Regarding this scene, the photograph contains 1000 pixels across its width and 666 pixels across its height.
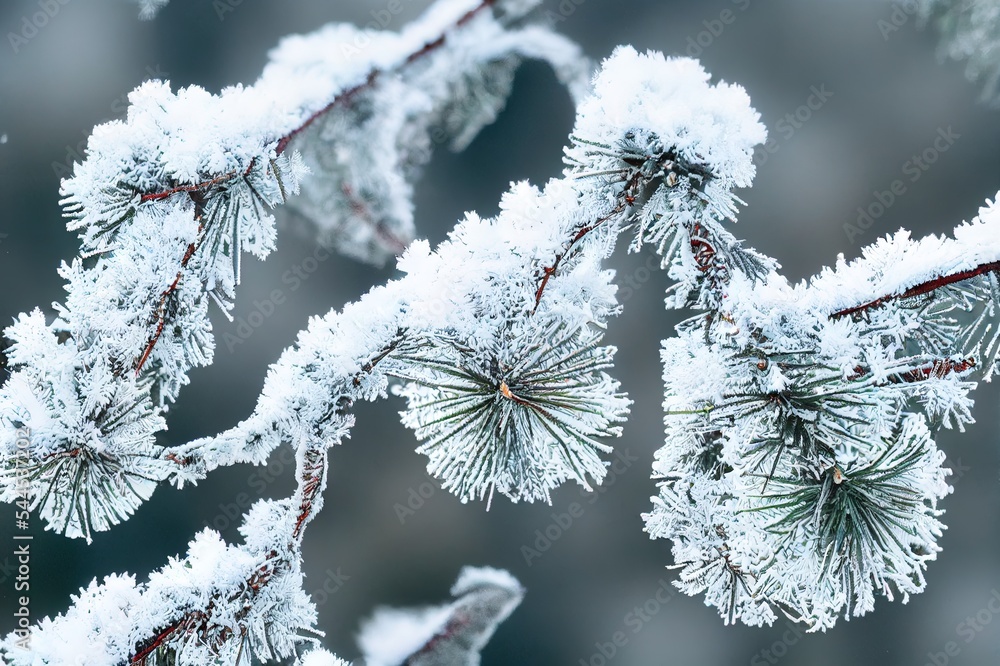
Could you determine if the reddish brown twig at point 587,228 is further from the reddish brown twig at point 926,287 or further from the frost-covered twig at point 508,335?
the reddish brown twig at point 926,287

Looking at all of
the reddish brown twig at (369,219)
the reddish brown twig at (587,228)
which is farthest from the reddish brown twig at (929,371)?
the reddish brown twig at (369,219)

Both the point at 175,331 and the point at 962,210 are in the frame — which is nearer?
the point at 175,331

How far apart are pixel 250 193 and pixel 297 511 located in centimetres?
22

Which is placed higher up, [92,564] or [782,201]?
[92,564]

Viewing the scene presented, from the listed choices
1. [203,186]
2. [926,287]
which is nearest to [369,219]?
→ [203,186]

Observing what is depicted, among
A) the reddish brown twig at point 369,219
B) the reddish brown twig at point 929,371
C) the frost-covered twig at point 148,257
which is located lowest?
the reddish brown twig at point 929,371

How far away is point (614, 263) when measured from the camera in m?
0.95

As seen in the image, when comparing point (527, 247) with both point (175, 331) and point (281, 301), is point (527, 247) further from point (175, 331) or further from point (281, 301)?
point (281, 301)

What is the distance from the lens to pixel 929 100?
0.98 metres

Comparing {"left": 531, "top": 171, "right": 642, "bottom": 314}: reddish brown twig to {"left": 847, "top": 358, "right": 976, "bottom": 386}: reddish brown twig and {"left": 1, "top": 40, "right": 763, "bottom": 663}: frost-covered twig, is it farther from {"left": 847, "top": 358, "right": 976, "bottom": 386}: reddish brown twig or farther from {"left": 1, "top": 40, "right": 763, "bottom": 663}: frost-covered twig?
{"left": 847, "top": 358, "right": 976, "bottom": 386}: reddish brown twig

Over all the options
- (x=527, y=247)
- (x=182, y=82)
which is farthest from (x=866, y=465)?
(x=182, y=82)

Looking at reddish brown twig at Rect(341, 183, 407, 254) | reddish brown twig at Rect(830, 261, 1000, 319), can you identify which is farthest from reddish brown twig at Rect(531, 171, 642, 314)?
reddish brown twig at Rect(341, 183, 407, 254)

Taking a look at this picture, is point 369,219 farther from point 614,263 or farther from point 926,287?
point 926,287

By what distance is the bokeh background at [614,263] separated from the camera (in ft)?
3.03
